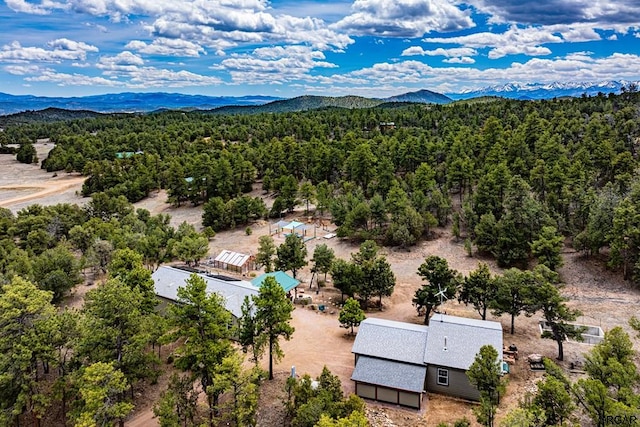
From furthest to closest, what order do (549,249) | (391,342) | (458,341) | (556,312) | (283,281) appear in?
(549,249), (283,281), (556,312), (391,342), (458,341)

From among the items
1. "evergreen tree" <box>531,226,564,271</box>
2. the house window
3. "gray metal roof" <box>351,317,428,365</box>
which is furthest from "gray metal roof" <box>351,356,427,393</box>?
"evergreen tree" <box>531,226,564,271</box>

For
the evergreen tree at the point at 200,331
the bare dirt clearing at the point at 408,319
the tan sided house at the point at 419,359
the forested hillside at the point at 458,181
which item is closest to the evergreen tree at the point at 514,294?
the bare dirt clearing at the point at 408,319

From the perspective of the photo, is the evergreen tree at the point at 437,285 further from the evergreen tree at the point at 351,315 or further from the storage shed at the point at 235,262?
the storage shed at the point at 235,262

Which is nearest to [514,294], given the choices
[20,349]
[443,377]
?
[443,377]

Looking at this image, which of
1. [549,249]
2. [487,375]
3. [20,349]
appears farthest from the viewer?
[549,249]

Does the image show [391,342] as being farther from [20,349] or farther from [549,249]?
[549,249]
